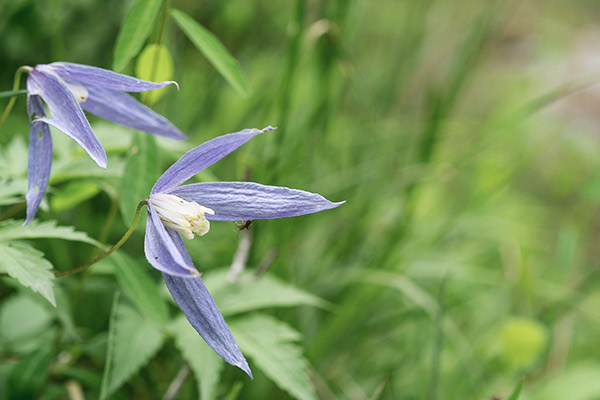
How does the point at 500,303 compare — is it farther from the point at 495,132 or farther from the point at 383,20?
the point at 383,20

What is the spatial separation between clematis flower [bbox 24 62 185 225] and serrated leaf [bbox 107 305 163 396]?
0.96 ft

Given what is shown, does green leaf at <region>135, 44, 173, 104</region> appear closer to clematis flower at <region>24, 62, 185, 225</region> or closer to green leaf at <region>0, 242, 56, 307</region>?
clematis flower at <region>24, 62, 185, 225</region>

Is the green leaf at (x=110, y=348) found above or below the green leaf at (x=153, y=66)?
below

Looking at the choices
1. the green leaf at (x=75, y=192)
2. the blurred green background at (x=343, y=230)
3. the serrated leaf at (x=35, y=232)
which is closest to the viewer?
the serrated leaf at (x=35, y=232)

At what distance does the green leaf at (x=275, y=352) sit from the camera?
33.7 inches

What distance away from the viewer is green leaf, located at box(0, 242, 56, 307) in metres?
0.64

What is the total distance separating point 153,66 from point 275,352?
0.46 metres

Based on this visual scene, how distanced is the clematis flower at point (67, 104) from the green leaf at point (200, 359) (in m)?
0.33

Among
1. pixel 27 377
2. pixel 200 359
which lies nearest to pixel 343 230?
pixel 200 359

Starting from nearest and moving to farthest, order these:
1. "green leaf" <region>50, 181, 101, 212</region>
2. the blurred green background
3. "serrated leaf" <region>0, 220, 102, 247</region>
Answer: "serrated leaf" <region>0, 220, 102, 247</region> → "green leaf" <region>50, 181, 101, 212</region> → the blurred green background

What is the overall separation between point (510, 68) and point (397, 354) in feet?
8.38

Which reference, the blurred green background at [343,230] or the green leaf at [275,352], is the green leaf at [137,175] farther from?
the green leaf at [275,352]

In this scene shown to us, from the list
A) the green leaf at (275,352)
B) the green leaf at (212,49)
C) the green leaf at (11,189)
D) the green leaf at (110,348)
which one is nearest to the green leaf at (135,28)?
the green leaf at (212,49)

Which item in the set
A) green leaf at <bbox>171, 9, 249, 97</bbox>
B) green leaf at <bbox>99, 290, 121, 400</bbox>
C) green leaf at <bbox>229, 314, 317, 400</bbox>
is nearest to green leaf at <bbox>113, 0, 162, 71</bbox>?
green leaf at <bbox>171, 9, 249, 97</bbox>
